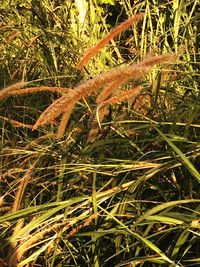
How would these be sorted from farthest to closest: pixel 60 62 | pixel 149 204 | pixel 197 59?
pixel 60 62 < pixel 197 59 < pixel 149 204

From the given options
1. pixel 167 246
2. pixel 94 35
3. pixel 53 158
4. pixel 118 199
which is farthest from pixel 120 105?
pixel 94 35

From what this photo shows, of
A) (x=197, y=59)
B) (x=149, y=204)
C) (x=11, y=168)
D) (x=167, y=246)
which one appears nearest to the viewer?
(x=167, y=246)

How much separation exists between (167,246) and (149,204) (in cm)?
18

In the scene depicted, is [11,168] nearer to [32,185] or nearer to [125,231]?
[32,185]

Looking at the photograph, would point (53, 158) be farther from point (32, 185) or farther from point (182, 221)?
point (182, 221)

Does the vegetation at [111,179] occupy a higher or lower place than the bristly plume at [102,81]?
lower

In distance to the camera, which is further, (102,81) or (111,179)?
(111,179)

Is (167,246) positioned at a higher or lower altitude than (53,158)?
lower

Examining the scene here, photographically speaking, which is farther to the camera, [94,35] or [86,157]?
[94,35]

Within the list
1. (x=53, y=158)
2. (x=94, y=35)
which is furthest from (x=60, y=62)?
(x=53, y=158)

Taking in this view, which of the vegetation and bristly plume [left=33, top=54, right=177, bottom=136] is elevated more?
bristly plume [left=33, top=54, right=177, bottom=136]

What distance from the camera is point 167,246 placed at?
185cm

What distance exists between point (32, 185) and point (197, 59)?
1059mm

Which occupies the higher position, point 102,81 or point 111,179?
point 102,81
